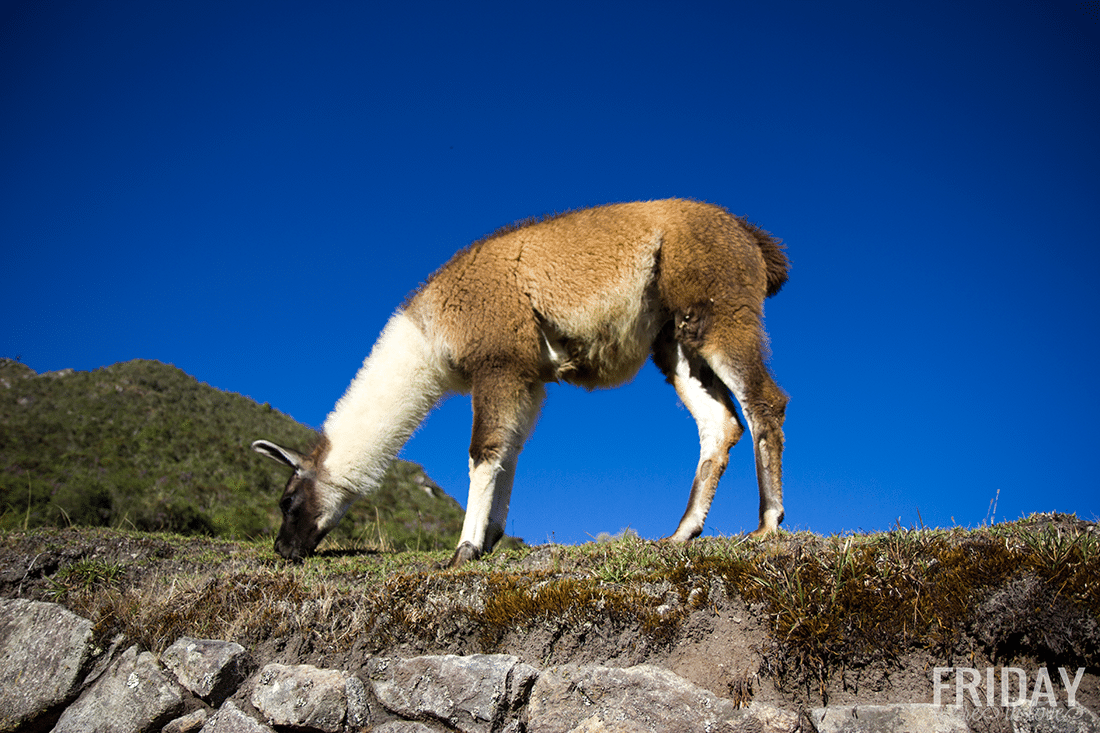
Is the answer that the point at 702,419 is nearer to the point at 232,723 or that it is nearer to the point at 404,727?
the point at 404,727

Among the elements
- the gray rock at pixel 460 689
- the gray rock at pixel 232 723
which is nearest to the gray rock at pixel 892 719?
the gray rock at pixel 460 689

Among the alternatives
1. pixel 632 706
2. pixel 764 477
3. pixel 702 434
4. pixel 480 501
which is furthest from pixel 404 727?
pixel 702 434

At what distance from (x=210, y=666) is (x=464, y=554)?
6.28 ft

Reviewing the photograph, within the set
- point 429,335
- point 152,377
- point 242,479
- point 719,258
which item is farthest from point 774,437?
point 152,377

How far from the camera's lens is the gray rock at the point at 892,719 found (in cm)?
246

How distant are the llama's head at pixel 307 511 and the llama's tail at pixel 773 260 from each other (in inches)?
194

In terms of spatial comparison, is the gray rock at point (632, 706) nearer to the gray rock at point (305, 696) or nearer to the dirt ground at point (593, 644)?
the dirt ground at point (593, 644)

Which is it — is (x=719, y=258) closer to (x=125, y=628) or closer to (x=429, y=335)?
(x=429, y=335)

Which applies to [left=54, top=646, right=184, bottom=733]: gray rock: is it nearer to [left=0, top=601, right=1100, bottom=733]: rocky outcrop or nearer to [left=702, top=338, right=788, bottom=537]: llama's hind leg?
[left=0, top=601, right=1100, bottom=733]: rocky outcrop

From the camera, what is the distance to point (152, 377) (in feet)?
64.4

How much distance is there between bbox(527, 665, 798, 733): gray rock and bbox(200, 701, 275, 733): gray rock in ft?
5.23

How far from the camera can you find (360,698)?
3.46 meters

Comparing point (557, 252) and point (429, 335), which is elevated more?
point (557, 252)

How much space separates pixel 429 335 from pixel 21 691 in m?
3.94
